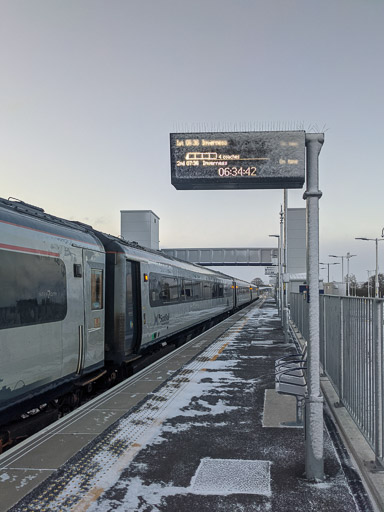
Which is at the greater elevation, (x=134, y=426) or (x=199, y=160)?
(x=199, y=160)

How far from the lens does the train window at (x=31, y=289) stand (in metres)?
5.62

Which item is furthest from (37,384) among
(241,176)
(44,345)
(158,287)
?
(158,287)

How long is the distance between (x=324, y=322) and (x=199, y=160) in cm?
595

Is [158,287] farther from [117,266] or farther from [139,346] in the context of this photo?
[117,266]

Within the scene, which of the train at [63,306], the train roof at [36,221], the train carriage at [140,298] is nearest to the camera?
the train at [63,306]

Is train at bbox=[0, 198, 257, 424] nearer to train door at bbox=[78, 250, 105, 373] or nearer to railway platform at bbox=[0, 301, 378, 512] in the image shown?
train door at bbox=[78, 250, 105, 373]

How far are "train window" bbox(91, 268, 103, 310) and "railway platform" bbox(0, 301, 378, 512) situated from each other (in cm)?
166

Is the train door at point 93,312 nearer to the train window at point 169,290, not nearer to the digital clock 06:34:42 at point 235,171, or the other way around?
the digital clock 06:34:42 at point 235,171

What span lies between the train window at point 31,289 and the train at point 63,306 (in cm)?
1

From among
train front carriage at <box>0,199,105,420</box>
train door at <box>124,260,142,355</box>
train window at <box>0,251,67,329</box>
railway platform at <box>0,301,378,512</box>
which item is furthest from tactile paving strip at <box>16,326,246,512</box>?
train door at <box>124,260,142,355</box>

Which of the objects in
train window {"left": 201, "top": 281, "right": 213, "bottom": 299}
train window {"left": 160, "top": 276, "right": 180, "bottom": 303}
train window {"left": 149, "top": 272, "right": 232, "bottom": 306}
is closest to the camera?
train window {"left": 149, "top": 272, "right": 232, "bottom": 306}

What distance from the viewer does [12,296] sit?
18.8 feet

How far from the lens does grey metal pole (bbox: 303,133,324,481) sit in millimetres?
4812

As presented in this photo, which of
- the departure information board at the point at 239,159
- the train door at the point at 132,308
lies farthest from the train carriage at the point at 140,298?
the departure information board at the point at 239,159
